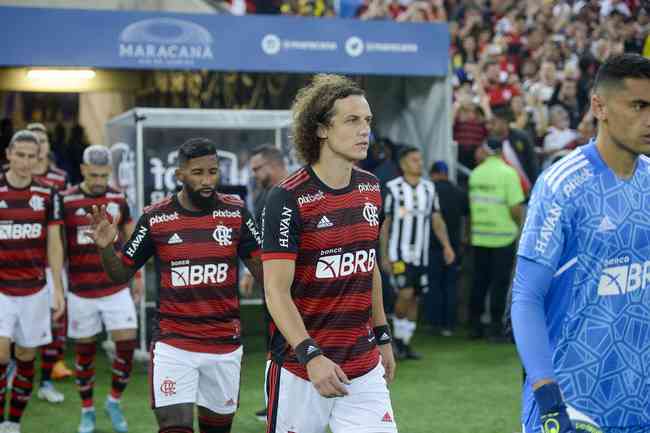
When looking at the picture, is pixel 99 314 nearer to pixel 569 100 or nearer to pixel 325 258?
pixel 325 258

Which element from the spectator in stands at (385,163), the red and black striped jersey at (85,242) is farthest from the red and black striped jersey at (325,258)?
the spectator in stands at (385,163)

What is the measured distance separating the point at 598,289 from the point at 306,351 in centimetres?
116

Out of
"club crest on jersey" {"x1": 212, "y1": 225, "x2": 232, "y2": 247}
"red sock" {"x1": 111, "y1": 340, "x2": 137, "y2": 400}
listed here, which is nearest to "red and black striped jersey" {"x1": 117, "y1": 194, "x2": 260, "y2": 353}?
"club crest on jersey" {"x1": 212, "y1": 225, "x2": 232, "y2": 247}

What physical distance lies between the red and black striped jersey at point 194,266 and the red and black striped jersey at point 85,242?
2487mm

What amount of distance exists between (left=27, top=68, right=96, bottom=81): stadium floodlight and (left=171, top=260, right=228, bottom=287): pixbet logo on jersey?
912cm

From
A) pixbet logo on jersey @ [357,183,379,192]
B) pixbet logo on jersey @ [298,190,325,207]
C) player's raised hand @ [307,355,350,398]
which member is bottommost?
player's raised hand @ [307,355,350,398]

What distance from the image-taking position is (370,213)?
4.73 meters

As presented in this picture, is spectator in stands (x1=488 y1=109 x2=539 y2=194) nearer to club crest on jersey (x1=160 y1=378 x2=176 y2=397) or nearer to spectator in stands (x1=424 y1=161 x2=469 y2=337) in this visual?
spectator in stands (x1=424 y1=161 x2=469 y2=337)

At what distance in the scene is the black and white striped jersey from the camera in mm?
11688

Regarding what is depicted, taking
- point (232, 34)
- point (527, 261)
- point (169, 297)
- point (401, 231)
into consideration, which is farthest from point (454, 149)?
point (527, 261)

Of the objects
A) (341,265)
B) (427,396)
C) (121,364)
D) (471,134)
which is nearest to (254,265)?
(341,265)

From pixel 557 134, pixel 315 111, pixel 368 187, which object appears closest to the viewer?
pixel 315 111

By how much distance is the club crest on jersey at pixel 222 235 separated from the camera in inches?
249

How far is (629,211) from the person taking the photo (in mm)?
3732
